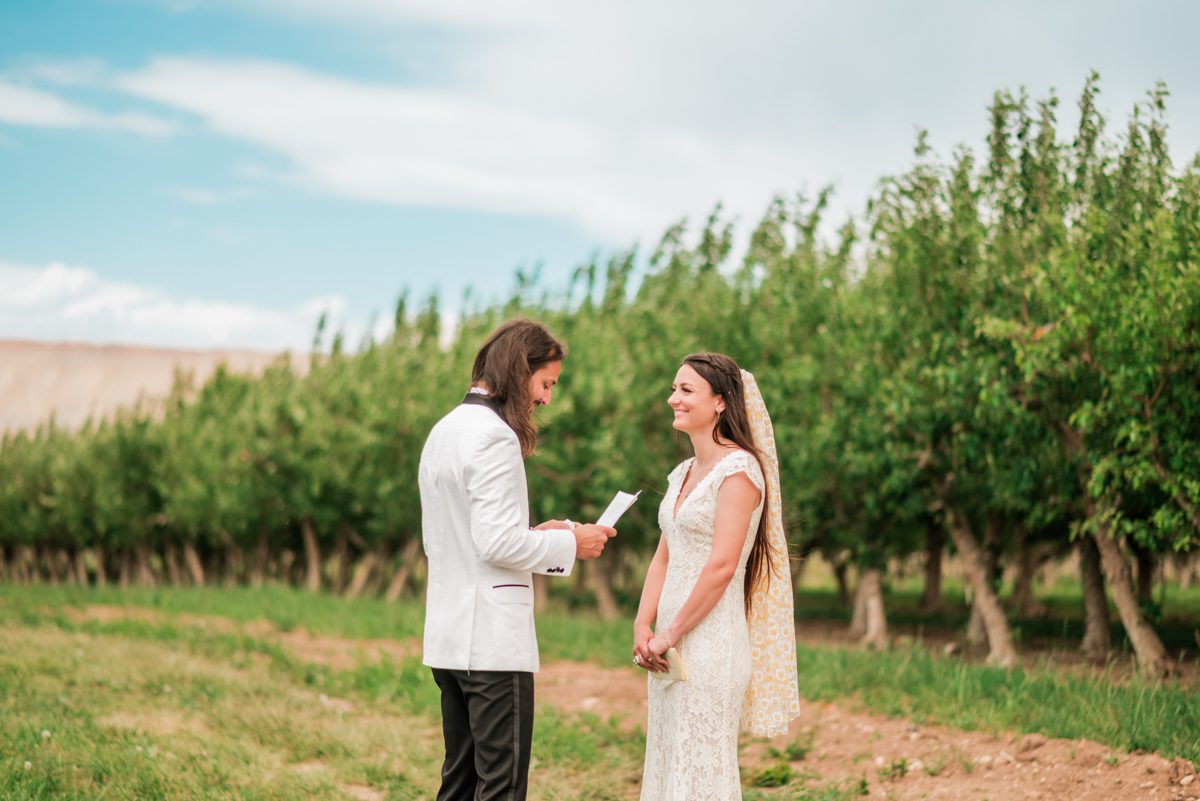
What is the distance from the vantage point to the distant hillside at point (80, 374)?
120 metres

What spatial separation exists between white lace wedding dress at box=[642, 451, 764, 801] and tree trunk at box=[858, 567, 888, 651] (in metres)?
12.1

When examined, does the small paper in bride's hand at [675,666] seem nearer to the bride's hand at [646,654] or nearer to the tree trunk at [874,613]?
the bride's hand at [646,654]

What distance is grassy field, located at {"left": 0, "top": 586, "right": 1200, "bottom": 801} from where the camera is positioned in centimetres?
835

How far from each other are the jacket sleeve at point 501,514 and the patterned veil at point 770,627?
1.21m

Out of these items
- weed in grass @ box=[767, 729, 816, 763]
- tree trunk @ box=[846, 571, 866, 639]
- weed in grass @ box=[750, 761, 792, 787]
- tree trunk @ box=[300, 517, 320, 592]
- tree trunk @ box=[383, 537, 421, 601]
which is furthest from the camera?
tree trunk @ box=[300, 517, 320, 592]

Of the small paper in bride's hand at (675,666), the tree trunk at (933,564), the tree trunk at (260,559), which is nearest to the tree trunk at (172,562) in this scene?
the tree trunk at (260,559)

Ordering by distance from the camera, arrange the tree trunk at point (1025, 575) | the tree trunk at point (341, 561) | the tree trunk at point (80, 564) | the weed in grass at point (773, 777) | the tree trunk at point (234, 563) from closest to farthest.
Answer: the weed in grass at point (773, 777)
the tree trunk at point (1025, 575)
the tree trunk at point (341, 561)
the tree trunk at point (234, 563)
the tree trunk at point (80, 564)

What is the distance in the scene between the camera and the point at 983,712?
9922 mm

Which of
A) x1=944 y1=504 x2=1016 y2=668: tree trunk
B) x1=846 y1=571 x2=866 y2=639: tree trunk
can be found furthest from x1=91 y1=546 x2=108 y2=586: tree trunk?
x1=944 y1=504 x2=1016 y2=668: tree trunk

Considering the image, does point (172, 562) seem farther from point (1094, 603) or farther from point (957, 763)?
point (957, 763)

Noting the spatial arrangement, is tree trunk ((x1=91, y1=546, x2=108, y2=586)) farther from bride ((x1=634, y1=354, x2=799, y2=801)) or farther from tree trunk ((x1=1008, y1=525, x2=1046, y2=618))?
bride ((x1=634, y1=354, x2=799, y2=801))

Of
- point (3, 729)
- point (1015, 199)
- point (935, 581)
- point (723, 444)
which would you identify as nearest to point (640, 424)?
point (935, 581)

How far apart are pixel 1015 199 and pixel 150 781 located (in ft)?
35.9

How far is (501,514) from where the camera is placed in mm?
4910
